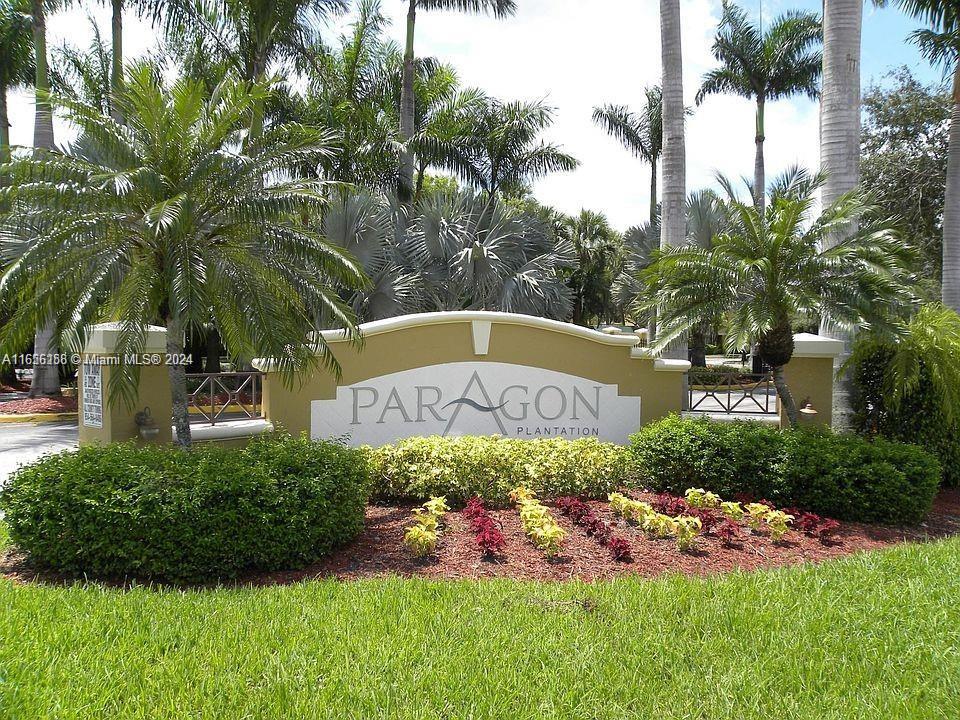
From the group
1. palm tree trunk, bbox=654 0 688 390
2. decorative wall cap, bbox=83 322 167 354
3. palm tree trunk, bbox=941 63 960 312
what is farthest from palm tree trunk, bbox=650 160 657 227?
decorative wall cap, bbox=83 322 167 354

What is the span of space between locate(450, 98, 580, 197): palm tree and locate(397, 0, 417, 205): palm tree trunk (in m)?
1.37

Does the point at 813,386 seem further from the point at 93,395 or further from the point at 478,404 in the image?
the point at 93,395

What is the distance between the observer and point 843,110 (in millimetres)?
10039

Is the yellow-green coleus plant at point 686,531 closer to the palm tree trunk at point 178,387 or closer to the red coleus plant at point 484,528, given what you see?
the red coleus plant at point 484,528

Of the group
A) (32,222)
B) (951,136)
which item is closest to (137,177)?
(32,222)

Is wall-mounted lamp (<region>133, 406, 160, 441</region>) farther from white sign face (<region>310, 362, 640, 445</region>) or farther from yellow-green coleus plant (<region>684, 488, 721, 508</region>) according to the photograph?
yellow-green coleus plant (<region>684, 488, 721, 508</region>)


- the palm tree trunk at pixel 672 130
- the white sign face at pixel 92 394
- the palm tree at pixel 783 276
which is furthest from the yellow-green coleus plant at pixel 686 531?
the palm tree trunk at pixel 672 130

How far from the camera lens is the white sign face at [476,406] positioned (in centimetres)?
988

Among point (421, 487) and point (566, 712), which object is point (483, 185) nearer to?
point (421, 487)

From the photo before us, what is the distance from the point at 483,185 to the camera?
23.6 m

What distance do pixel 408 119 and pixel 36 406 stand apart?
45.3 feet

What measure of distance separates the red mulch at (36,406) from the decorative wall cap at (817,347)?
17.9 metres

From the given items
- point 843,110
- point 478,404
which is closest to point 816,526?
point 478,404

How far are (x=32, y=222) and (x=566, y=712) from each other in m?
6.64
